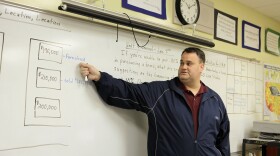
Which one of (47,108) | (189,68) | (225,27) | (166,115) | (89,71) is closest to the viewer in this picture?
(47,108)

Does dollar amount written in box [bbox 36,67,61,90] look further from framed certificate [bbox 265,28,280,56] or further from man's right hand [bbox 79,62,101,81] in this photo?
framed certificate [bbox 265,28,280,56]

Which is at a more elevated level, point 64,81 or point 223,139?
point 64,81

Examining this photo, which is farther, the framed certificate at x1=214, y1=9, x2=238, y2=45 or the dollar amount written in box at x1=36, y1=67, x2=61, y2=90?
the framed certificate at x1=214, y1=9, x2=238, y2=45

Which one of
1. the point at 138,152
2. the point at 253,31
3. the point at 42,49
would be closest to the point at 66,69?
the point at 42,49

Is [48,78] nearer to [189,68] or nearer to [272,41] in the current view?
[189,68]

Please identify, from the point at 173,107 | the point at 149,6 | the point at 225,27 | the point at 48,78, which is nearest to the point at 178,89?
the point at 173,107

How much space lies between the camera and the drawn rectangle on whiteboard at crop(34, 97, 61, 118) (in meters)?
1.38

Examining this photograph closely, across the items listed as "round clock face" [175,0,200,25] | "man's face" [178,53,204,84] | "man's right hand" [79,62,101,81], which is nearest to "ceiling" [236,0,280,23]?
"round clock face" [175,0,200,25]

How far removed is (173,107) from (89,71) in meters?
0.58

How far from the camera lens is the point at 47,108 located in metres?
1.41

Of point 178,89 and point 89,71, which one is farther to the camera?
point 178,89

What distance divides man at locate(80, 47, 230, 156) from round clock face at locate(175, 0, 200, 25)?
476mm

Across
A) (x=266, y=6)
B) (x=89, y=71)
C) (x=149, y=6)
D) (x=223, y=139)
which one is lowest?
(x=223, y=139)

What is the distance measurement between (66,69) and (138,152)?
2.50 feet
